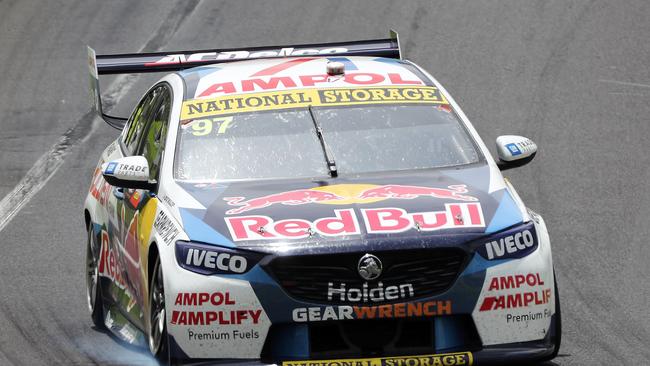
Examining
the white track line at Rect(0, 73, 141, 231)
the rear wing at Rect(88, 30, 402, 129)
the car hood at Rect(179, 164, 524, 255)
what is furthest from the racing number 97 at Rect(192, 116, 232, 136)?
the white track line at Rect(0, 73, 141, 231)

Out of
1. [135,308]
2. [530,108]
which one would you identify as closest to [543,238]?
[135,308]

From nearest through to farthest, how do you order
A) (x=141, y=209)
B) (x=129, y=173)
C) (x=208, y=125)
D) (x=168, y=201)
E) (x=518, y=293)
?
(x=518, y=293) → (x=168, y=201) → (x=129, y=173) → (x=141, y=209) → (x=208, y=125)

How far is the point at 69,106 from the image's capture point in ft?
53.1

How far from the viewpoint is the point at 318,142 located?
8.17 metres

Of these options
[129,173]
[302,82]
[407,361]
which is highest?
[302,82]

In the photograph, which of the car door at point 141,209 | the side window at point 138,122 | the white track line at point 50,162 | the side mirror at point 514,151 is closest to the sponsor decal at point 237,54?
the side window at point 138,122

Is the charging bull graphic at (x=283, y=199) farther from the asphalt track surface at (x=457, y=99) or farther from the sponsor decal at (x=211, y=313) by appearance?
the asphalt track surface at (x=457, y=99)

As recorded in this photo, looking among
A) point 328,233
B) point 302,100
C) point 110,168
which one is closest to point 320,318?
point 328,233

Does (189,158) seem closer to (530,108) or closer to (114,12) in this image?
(530,108)

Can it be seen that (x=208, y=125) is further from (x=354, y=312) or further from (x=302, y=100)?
(x=354, y=312)

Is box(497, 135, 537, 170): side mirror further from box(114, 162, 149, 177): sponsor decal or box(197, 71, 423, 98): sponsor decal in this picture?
box(114, 162, 149, 177): sponsor decal

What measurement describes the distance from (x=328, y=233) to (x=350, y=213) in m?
0.23

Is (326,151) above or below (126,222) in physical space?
above

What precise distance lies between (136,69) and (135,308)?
98.8 inches
